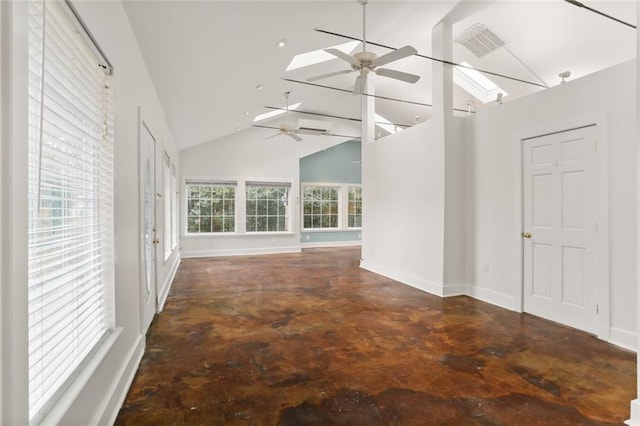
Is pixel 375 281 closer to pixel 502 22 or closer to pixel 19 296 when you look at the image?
pixel 502 22

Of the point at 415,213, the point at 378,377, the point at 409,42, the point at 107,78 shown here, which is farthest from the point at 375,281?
the point at 107,78

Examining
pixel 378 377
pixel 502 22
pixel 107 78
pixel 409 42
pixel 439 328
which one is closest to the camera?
pixel 107 78

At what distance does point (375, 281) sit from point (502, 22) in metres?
4.26

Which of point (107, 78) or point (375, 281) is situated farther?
point (375, 281)

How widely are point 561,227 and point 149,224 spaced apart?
448 cm

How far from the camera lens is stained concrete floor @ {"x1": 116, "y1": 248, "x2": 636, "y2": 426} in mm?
2045

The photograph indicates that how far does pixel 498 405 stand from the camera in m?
2.11

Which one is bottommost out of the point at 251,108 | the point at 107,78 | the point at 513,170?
the point at 513,170

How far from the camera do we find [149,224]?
3580 mm

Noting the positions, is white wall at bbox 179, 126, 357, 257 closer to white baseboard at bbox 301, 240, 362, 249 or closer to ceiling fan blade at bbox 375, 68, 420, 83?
white baseboard at bbox 301, 240, 362, 249

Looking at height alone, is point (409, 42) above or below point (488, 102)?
above

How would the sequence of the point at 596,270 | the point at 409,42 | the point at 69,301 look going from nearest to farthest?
the point at 69,301, the point at 596,270, the point at 409,42

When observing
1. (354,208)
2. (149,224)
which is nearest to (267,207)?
(354,208)

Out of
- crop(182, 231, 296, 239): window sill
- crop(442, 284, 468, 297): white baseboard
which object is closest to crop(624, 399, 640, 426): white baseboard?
crop(442, 284, 468, 297): white baseboard
